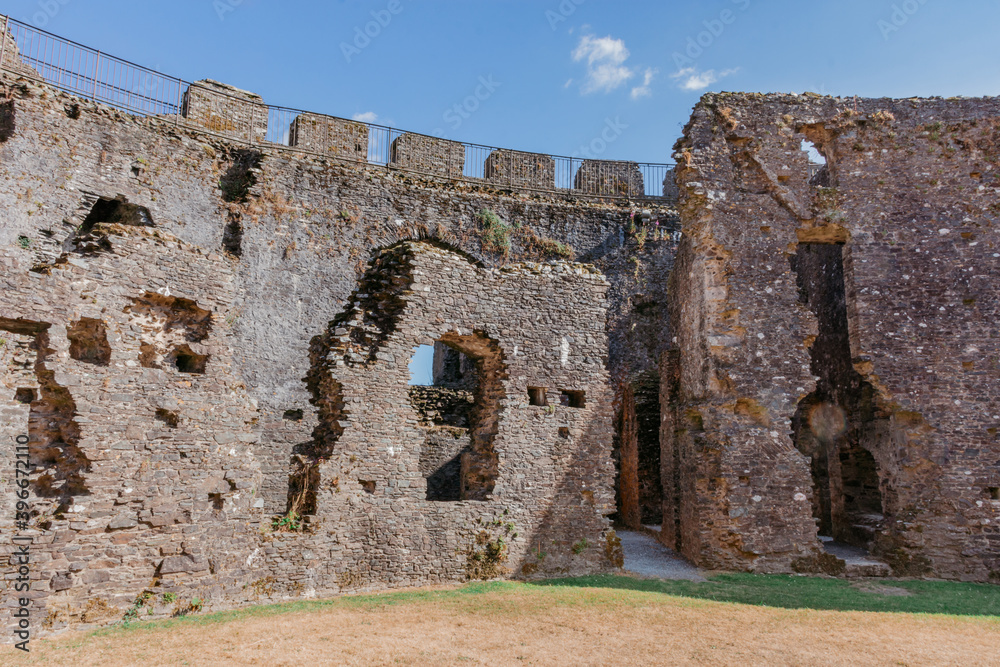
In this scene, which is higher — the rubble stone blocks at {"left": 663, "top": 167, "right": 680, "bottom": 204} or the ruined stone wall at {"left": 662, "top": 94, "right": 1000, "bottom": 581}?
the rubble stone blocks at {"left": 663, "top": 167, "right": 680, "bottom": 204}

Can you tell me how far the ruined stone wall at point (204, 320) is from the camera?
7.93 m

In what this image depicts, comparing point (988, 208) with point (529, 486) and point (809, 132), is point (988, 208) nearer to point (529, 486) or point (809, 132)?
point (809, 132)

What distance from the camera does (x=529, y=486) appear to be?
11.2 metres

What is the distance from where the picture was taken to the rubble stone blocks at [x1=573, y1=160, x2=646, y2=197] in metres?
23.6

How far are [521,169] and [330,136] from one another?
6.04 metres

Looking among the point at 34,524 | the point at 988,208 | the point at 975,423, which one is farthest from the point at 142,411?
the point at 988,208

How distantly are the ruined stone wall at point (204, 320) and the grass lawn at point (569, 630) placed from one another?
2.27 ft

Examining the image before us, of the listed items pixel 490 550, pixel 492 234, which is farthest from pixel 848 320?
pixel 492 234

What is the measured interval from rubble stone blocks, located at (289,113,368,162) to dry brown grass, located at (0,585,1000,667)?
14184mm

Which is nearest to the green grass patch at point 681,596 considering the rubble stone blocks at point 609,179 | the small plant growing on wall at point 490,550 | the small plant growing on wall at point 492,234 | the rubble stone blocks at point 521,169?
the small plant growing on wall at point 490,550

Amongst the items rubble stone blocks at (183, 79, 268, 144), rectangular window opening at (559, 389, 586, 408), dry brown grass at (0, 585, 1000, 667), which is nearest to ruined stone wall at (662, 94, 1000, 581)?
rectangular window opening at (559, 389, 586, 408)

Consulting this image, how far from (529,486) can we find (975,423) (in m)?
8.24

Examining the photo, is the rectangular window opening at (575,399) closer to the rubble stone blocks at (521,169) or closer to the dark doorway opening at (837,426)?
the dark doorway opening at (837,426)

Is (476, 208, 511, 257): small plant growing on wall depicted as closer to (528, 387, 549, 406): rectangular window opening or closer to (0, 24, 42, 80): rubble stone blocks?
(528, 387, 549, 406): rectangular window opening
